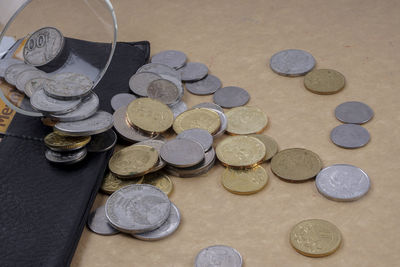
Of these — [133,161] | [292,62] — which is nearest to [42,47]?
[133,161]

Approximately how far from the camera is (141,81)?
1861 millimetres

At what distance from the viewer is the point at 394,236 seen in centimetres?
137

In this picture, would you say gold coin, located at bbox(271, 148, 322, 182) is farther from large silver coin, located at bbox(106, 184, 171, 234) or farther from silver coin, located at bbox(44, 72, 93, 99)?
silver coin, located at bbox(44, 72, 93, 99)

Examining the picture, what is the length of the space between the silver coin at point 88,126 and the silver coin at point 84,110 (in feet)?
0.04

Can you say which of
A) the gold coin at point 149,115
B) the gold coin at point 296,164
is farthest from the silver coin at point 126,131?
the gold coin at point 296,164

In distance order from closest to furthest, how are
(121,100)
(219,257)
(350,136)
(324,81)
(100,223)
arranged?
(219,257)
(100,223)
(350,136)
(121,100)
(324,81)

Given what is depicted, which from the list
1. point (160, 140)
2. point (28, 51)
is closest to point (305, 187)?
point (160, 140)

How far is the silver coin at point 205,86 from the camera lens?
191 cm

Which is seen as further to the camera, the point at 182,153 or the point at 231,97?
the point at 231,97

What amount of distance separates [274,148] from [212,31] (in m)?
0.77

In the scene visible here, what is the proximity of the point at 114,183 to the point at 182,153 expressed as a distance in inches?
7.6

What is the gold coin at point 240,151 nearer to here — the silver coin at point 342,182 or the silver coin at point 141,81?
the silver coin at point 342,182

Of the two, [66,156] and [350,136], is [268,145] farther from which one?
[66,156]

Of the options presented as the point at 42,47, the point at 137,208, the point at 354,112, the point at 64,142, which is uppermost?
the point at 42,47
